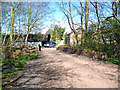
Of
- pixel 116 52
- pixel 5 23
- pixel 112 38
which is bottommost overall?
pixel 116 52

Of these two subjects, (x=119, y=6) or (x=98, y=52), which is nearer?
(x=119, y=6)

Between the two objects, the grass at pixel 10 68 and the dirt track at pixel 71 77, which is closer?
the dirt track at pixel 71 77

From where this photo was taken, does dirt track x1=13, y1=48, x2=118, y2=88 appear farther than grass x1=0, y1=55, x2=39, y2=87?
No

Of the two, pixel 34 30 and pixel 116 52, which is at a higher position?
pixel 34 30

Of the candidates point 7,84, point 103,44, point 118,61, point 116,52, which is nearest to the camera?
point 7,84

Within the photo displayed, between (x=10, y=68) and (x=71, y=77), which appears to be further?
(x=10, y=68)

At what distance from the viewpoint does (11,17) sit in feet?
19.8

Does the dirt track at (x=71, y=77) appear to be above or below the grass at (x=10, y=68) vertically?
below

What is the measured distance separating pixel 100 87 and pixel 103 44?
725 centimetres

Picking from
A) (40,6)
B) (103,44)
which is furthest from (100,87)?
(40,6)

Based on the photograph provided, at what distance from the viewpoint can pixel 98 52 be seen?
10.8 meters

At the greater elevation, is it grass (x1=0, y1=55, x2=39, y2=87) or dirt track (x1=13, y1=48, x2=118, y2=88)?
grass (x1=0, y1=55, x2=39, y2=87)

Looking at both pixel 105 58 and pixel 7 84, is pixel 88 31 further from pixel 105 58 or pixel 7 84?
pixel 7 84

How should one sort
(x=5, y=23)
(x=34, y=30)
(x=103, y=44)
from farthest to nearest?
(x=34, y=30) < (x=103, y=44) < (x=5, y=23)
